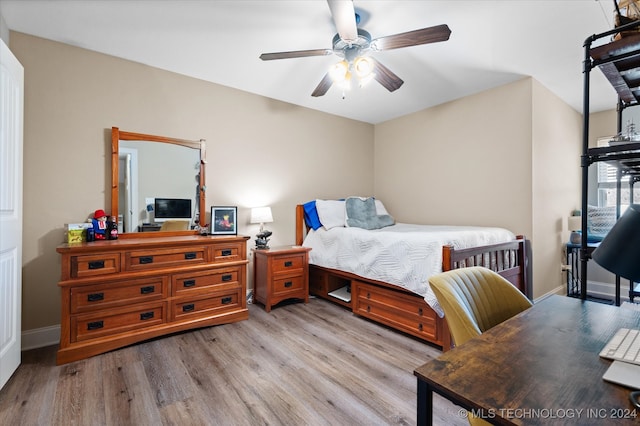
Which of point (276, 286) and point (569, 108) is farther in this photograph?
point (569, 108)

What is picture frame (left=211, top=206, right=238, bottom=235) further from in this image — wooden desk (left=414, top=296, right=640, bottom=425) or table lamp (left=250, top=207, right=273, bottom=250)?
wooden desk (left=414, top=296, right=640, bottom=425)

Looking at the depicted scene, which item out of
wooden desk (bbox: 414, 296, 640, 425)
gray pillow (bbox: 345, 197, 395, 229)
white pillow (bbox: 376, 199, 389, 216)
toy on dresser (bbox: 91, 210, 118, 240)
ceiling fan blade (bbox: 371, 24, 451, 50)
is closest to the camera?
wooden desk (bbox: 414, 296, 640, 425)

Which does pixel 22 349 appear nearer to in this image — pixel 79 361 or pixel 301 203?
pixel 79 361

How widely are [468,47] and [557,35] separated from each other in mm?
669

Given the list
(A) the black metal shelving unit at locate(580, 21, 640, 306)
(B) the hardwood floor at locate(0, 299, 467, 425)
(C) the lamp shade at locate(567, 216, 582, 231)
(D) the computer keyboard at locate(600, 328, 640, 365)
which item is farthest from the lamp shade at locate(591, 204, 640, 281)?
(C) the lamp shade at locate(567, 216, 582, 231)

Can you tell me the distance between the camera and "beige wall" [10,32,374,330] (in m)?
2.47

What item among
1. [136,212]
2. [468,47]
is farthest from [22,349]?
[468,47]

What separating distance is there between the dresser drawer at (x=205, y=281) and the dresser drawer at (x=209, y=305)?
0.07 m

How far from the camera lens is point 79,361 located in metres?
2.17

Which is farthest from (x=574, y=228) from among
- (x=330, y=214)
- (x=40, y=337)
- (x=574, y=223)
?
(x=40, y=337)

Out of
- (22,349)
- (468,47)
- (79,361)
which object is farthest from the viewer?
(468,47)

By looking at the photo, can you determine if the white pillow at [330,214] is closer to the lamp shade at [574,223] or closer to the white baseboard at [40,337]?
the white baseboard at [40,337]

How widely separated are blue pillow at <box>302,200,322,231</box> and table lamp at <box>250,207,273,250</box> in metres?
0.56

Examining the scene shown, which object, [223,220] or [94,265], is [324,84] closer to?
[223,220]
